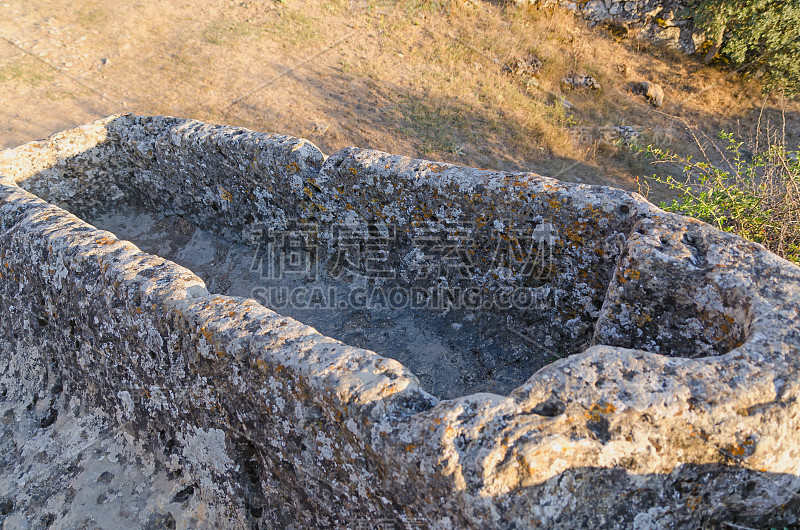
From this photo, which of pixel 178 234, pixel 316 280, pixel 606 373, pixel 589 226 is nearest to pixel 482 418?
pixel 606 373

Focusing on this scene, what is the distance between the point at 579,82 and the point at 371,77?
16.1ft

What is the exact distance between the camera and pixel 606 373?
198cm

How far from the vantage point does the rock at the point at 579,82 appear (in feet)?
36.9

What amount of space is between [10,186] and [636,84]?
12487 mm

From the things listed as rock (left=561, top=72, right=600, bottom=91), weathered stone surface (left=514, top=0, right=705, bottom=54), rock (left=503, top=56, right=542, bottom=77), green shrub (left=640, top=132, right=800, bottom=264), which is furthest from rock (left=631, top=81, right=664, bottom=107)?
green shrub (left=640, top=132, right=800, bottom=264)

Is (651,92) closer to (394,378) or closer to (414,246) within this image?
(414,246)

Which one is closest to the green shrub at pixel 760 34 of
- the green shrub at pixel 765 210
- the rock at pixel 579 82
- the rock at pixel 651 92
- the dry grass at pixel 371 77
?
the dry grass at pixel 371 77

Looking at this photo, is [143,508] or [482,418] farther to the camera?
[143,508]

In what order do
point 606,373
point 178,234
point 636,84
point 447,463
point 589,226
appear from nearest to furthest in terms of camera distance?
point 447,463
point 606,373
point 589,226
point 178,234
point 636,84

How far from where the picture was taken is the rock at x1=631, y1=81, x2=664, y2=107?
37.4ft

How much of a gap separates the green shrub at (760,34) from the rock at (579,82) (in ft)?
10.3

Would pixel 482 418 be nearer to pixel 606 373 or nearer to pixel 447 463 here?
pixel 447 463

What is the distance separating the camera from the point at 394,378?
2168 millimetres

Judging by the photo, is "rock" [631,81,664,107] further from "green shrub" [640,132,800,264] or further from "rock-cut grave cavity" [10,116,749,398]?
"rock-cut grave cavity" [10,116,749,398]
